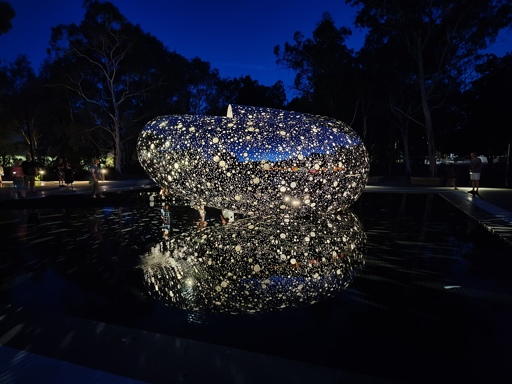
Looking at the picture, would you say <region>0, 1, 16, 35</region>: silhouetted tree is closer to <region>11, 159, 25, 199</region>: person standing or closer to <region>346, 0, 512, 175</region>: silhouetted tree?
<region>11, 159, 25, 199</region>: person standing

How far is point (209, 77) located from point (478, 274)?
142ft

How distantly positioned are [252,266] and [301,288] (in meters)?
0.96

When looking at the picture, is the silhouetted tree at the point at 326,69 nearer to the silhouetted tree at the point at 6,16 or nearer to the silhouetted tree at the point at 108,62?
the silhouetted tree at the point at 108,62

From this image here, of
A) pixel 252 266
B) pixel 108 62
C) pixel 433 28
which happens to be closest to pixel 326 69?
pixel 433 28

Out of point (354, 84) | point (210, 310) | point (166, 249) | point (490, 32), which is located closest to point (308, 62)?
point (354, 84)

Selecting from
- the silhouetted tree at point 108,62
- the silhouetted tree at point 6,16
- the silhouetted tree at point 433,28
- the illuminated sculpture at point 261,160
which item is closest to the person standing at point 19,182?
the silhouetted tree at point 6,16

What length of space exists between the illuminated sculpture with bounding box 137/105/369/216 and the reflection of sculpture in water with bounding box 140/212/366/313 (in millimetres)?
658

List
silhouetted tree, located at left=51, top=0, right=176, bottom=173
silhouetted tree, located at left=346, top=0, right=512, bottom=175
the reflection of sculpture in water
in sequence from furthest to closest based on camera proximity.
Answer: silhouetted tree, located at left=51, top=0, right=176, bottom=173 → silhouetted tree, located at left=346, top=0, right=512, bottom=175 → the reflection of sculpture in water

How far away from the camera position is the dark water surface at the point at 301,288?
266 cm

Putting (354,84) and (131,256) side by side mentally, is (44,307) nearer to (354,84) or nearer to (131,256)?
(131,256)

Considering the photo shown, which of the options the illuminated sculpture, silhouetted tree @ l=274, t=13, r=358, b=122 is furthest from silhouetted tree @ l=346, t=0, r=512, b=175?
the illuminated sculpture

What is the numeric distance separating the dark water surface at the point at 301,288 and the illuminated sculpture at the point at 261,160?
2.23 ft

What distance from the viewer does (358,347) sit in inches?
105

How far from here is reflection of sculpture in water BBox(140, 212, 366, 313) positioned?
3.61 meters
